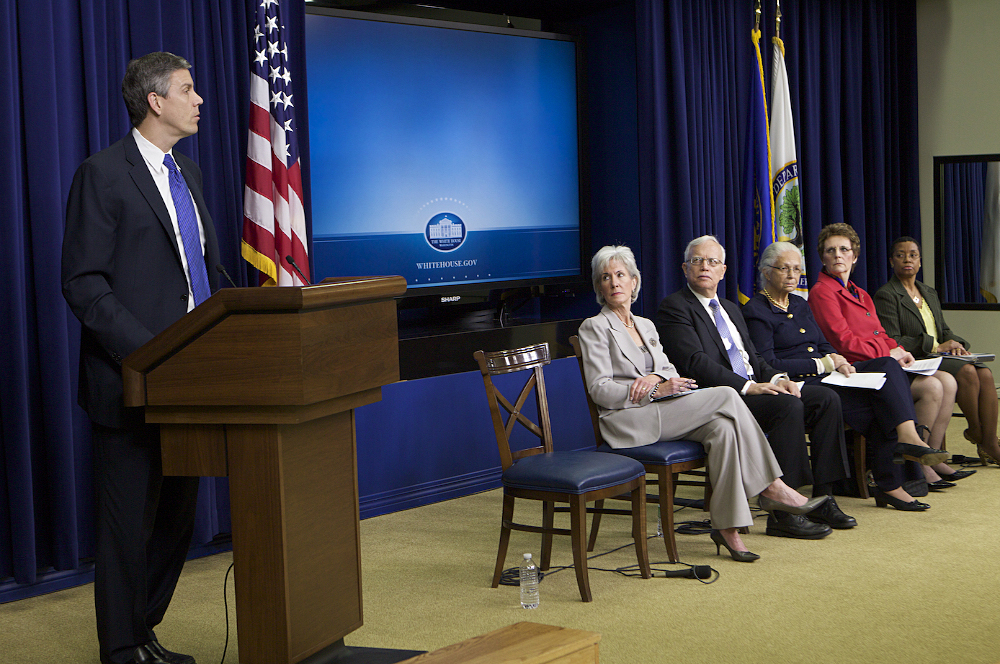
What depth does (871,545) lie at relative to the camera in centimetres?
383

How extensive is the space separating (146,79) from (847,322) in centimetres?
353

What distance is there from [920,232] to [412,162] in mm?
4364

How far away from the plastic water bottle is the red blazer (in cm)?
231

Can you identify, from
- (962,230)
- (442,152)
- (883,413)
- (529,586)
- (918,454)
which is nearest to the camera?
(529,586)

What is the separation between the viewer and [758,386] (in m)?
4.08

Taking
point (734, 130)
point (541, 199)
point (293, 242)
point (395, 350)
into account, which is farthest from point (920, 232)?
point (395, 350)

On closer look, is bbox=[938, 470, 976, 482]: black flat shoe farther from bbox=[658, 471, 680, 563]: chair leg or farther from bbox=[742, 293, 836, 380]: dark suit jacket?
bbox=[658, 471, 680, 563]: chair leg

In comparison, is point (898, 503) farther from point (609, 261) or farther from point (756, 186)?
point (756, 186)

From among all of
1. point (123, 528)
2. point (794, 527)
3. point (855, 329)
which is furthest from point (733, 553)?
point (123, 528)

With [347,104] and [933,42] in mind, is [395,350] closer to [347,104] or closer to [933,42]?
[347,104]

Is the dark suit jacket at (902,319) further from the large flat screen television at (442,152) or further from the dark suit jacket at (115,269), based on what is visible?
the dark suit jacket at (115,269)

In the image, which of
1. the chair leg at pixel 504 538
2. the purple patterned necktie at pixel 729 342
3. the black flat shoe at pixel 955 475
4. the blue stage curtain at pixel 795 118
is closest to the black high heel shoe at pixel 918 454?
the black flat shoe at pixel 955 475

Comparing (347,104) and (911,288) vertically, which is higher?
(347,104)

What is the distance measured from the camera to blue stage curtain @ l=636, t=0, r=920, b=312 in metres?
5.75
